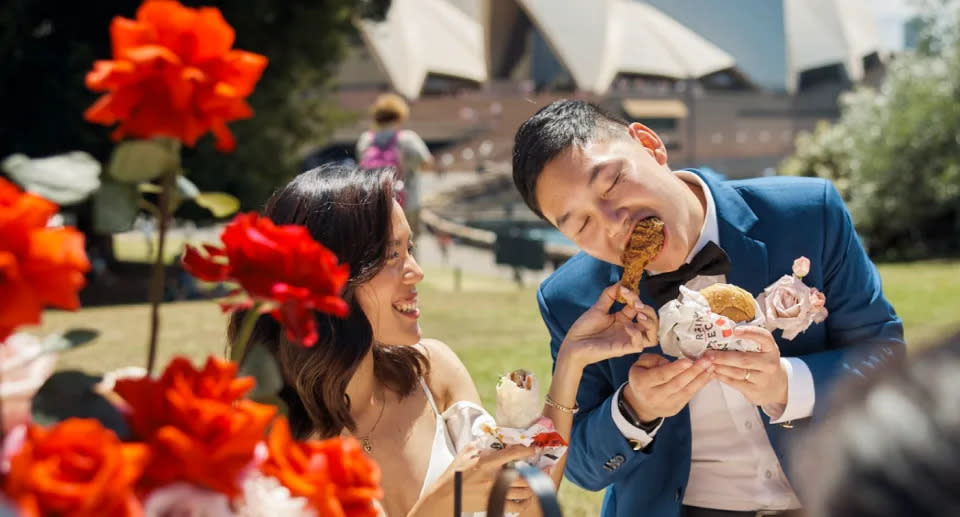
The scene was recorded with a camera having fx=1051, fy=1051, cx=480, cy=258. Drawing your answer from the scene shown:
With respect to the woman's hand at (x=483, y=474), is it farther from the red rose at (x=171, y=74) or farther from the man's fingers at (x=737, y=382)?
the red rose at (x=171, y=74)

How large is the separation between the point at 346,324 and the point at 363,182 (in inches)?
12.1

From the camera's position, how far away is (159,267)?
3.19ft

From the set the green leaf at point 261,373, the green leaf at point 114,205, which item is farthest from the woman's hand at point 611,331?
the green leaf at point 114,205

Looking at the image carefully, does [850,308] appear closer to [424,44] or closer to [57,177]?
[57,177]

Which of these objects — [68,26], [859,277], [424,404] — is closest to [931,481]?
[859,277]

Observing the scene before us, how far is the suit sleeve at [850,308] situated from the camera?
2.11 meters

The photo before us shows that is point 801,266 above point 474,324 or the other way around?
above

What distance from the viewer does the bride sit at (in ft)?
6.45

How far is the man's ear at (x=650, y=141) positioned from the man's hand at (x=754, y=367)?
50 centimetres

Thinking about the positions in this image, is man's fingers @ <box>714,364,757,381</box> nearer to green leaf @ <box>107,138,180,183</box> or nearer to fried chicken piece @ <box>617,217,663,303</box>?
fried chicken piece @ <box>617,217,663,303</box>

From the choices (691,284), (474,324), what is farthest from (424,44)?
(691,284)

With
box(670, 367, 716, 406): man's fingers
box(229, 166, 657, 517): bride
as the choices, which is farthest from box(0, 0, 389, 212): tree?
box(670, 367, 716, 406): man's fingers

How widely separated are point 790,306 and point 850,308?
0.25 meters

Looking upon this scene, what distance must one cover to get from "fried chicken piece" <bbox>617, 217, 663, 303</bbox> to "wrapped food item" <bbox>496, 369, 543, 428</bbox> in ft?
1.26
